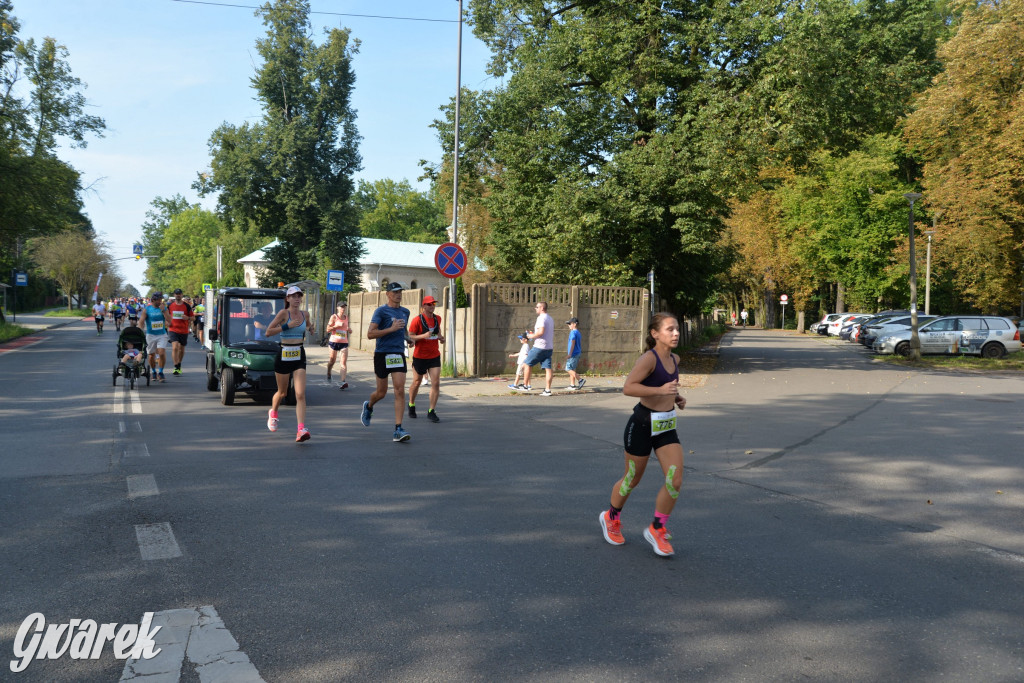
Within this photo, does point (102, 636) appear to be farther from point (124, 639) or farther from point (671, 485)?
point (671, 485)

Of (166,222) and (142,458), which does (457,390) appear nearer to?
(142,458)

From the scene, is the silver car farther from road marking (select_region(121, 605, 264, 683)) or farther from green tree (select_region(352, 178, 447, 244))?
green tree (select_region(352, 178, 447, 244))

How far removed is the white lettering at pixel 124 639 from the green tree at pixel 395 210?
95686mm

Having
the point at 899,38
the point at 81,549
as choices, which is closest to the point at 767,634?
the point at 81,549

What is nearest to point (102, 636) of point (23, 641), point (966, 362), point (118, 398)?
point (23, 641)

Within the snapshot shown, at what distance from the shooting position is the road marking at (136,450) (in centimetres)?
872

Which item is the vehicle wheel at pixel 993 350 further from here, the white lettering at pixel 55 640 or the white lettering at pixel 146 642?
the white lettering at pixel 55 640

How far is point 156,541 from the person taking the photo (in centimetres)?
549

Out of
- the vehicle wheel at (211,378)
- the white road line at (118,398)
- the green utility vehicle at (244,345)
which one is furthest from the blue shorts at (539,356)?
the white road line at (118,398)

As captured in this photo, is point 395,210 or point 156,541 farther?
point 395,210

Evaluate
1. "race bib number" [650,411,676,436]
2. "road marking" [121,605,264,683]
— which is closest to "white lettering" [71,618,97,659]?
"road marking" [121,605,264,683]

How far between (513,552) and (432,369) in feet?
20.8

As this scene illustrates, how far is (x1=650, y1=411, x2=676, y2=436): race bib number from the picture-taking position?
5.44m

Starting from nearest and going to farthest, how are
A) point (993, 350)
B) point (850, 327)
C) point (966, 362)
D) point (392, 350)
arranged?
point (392, 350), point (966, 362), point (993, 350), point (850, 327)
